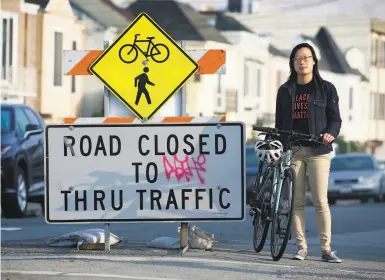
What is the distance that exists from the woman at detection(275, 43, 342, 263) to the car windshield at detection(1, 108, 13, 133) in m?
9.09

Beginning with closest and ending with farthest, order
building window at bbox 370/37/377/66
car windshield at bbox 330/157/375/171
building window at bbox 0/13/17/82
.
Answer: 1. car windshield at bbox 330/157/375/171
2. building window at bbox 0/13/17/82
3. building window at bbox 370/37/377/66

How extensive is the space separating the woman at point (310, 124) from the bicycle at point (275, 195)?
174mm

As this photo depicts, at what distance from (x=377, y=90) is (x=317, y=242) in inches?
2614

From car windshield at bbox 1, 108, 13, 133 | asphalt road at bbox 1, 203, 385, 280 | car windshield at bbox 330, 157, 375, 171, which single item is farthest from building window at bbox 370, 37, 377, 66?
asphalt road at bbox 1, 203, 385, 280

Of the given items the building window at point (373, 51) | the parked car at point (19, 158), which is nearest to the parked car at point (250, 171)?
the parked car at point (19, 158)

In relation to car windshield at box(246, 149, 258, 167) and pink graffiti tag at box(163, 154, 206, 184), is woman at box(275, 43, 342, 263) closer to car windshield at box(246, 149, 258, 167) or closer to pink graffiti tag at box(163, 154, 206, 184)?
pink graffiti tag at box(163, 154, 206, 184)

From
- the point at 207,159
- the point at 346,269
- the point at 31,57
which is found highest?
the point at 31,57

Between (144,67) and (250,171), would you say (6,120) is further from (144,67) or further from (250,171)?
(250,171)

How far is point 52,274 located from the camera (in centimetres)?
921

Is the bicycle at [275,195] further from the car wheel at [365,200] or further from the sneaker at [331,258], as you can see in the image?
the car wheel at [365,200]

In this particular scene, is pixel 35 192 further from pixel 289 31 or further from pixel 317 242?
pixel 289 31

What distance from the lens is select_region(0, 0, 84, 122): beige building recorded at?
4178 centimetres

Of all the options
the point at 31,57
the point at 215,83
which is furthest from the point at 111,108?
the point at 215,83

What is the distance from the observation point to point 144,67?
11.5 metres
